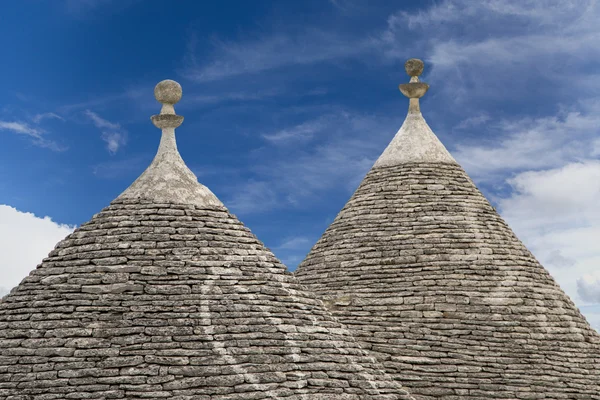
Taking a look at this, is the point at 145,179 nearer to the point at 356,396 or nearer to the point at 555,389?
the point at 356,396

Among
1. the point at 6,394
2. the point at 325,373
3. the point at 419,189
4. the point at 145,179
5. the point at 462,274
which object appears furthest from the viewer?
the point at 419,189

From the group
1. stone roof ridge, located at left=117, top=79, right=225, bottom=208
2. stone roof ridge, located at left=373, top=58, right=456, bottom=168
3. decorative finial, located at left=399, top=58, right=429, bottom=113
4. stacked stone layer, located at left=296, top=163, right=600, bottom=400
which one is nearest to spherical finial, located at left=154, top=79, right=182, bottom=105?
stone roof ridge, located at left=117, top=79, right=225, bottom=208

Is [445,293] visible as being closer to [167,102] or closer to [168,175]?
[168,175]

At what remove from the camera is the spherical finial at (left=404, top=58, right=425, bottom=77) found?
18.2 metres

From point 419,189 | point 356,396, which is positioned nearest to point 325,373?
point 356,396

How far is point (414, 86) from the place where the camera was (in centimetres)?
1800

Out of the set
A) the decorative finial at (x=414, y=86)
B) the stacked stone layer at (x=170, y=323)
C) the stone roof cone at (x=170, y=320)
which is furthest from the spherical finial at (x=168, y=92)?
the decorative finial at (x=414, y=86)

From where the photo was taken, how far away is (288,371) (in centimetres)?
1177

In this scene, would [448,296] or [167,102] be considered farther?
[448,296]

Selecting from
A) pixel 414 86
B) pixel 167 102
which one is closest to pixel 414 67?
pixel 414 86

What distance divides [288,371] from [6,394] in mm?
3138

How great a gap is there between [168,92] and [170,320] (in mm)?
3756

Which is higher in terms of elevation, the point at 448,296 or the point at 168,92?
the point at 168,92

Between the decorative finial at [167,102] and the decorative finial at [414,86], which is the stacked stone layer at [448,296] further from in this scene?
the decorative finial at [167,102]
